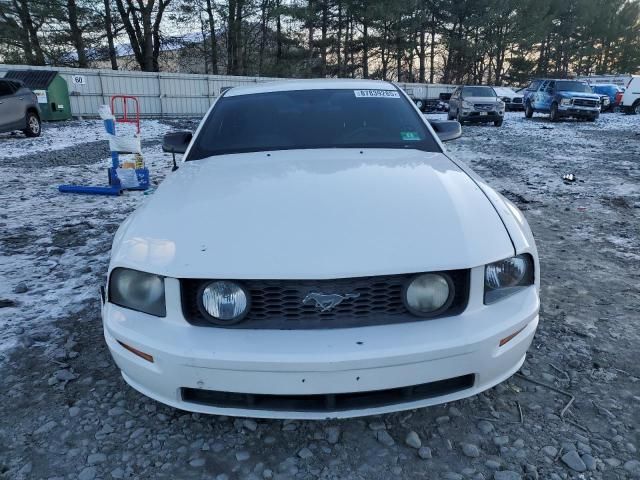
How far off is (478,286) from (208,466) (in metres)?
1.26

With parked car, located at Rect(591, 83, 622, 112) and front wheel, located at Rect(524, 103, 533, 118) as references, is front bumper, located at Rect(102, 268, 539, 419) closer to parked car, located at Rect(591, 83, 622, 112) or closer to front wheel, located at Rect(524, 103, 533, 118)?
front wheel, located at Rect(524, 103, 533, 118)

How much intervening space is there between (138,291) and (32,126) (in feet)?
44.3

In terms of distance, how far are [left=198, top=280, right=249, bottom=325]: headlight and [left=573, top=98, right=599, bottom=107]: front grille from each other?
2140 cm

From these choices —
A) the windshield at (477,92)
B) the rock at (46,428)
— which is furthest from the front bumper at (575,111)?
the rock at (46,428)

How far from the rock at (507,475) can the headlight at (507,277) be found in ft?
2.09

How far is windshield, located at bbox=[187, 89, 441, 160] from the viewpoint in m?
3.04

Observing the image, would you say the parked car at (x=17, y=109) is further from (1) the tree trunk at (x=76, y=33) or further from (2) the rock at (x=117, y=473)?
(1) the tree trunk at (x=76, y=33)

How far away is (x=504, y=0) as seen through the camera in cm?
3812

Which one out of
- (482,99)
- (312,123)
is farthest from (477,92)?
(312,123)

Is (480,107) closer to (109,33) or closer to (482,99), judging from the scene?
(482,99)

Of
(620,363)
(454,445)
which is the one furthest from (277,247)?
(620,363)

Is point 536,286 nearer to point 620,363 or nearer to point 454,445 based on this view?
point 454,445

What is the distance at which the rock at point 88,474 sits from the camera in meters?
1.77

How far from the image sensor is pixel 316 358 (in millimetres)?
1618
